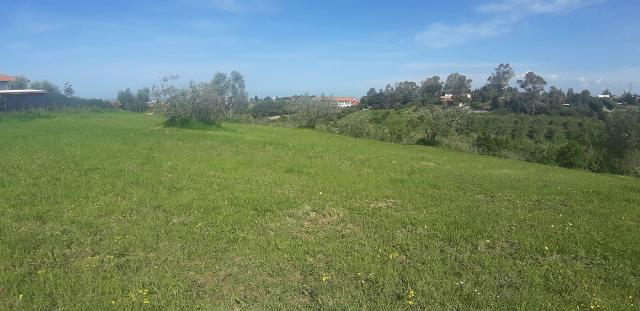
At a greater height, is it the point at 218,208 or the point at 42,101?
the point at 42,101

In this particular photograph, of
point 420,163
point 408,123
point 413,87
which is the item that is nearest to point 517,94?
point 413,87

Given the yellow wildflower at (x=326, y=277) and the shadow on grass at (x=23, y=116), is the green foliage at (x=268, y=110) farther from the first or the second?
the yellow wildflower at (x=326, y=277)

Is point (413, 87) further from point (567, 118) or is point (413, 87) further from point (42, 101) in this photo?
point (42, 101)

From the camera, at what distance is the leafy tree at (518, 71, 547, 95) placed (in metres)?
89.4

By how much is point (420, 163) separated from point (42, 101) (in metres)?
70.0

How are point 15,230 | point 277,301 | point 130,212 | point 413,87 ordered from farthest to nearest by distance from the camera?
point 413,87, point 130,212, point 15,230, point 277,301

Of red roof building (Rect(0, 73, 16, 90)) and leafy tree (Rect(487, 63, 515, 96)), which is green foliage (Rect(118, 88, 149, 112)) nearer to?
red roof building (Rect(0, 73, 16, 90))

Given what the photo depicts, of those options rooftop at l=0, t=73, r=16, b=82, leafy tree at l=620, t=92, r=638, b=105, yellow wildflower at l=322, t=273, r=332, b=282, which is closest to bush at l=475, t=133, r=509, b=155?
yellow wildflower at l=322, t=273, r=332, b=282

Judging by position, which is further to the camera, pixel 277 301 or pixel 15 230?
pixel 15 230

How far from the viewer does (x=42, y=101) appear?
69.9 metres

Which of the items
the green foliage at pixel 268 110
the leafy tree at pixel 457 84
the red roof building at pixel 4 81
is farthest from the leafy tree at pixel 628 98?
the red roof building at pixel 4 81

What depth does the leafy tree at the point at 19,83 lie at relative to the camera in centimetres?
9224

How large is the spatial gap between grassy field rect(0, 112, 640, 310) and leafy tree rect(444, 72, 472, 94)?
96.3 meters

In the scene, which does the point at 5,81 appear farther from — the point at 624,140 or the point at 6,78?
the point at 624,140
